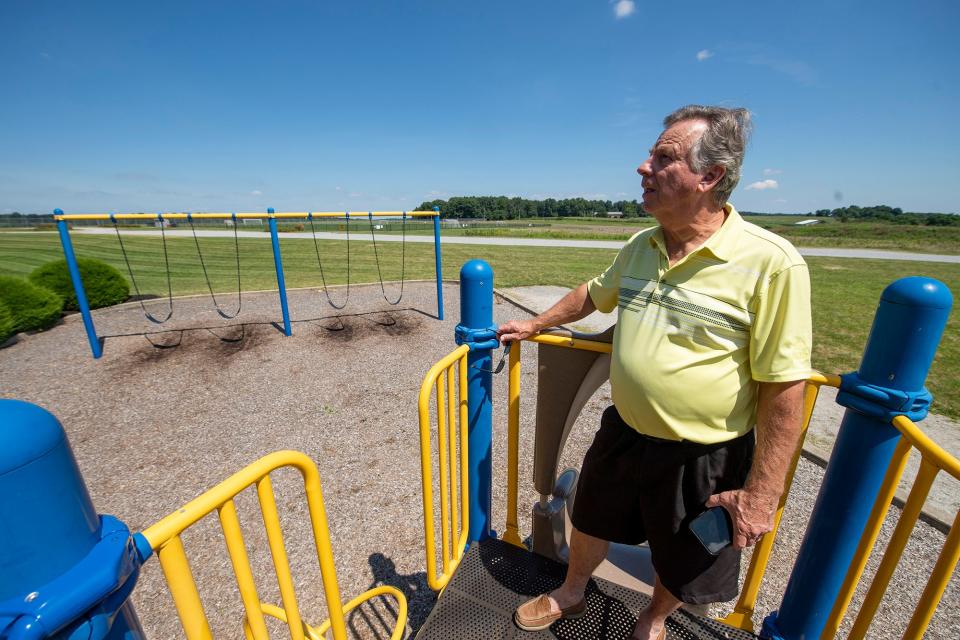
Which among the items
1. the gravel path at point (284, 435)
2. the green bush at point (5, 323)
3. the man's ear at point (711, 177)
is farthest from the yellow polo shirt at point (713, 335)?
the green bush at point (5, 323)

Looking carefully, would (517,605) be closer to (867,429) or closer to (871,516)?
(871,516)

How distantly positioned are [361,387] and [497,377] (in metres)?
1.63

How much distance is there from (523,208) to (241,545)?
261ft

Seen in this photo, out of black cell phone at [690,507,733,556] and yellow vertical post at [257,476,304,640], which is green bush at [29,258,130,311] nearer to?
yellow vertical post at [257,476,304,640]

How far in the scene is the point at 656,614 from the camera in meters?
1.74

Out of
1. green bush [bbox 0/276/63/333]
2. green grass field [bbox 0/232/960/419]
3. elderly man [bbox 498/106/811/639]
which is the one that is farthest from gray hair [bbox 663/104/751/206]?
green bush [bbox 0/276/63/333]

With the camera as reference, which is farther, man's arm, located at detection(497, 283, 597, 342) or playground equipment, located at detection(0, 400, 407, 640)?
man's arm, located at detection(497, 283, 597, 342)

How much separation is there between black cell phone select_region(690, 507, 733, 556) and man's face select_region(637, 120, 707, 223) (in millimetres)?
1018

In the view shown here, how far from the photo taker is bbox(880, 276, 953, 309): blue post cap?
126 centimetres

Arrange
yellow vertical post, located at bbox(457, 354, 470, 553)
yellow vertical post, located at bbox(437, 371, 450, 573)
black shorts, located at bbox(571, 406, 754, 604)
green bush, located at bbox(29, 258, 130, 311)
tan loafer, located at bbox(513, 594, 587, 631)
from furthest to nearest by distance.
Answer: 1. green bush, located at bbox(29, 258, 130, 311)
2. yellow vertical post, located at bbox(457, 354, 470, 553)
3. tan loafer, located at bbox(513, 594, 587, 631)
4. yellow vertical post, located at bbox(437, 371, 450, 573)
5. black shorts, located at bbox(571, 406, 754, 604)

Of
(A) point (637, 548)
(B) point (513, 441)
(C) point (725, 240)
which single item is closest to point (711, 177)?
(C) point (725, 240)

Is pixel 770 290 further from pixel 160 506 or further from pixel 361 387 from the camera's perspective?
pixel 361 387

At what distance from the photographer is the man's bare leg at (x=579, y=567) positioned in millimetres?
1849

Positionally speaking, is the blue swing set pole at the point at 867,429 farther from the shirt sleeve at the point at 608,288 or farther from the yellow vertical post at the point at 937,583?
the shirt sleeve at the point at 608,288
